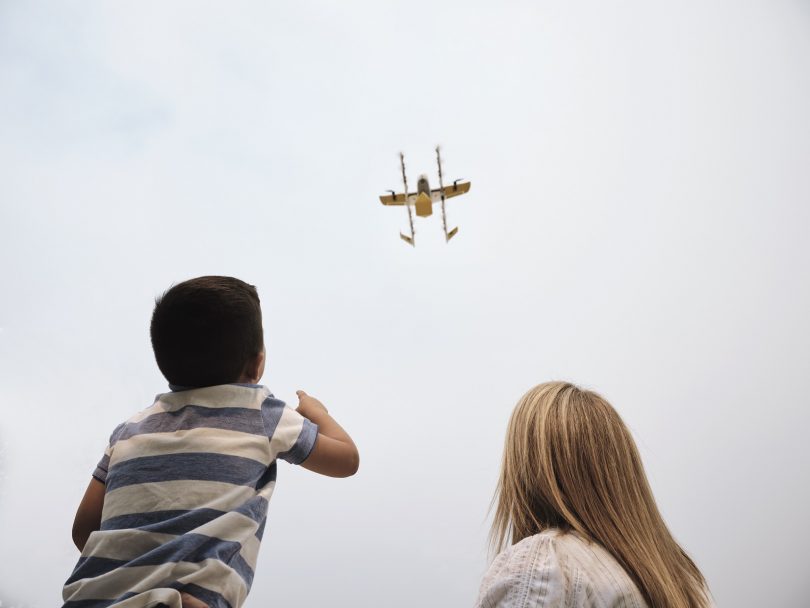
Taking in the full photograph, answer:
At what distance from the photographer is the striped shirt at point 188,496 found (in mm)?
1035

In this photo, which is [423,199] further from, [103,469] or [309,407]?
[103,469]

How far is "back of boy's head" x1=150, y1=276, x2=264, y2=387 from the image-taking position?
49.3 inches

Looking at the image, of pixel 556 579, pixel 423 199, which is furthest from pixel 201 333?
pixel 423 199

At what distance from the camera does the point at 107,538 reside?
108cm

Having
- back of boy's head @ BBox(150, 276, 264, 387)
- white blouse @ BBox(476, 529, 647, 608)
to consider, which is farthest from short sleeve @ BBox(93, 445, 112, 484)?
white blouse @ BBox(476, 529, 647, 608)

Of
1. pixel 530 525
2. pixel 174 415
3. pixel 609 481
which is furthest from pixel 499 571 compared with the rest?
pixel 174 415

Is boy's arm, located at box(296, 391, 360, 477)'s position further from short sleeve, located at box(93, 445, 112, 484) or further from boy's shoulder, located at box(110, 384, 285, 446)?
short sleeve, located at box(93, 445, 112, 484)

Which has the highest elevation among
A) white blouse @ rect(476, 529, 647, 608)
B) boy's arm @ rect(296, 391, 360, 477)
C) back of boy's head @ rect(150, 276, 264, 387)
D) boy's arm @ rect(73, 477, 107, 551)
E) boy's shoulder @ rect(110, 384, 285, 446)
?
back of boy's head @ rect(150, 276, 264, 387)

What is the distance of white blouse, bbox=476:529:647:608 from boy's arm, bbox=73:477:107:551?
911 mm

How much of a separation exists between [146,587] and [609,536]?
0.99 metres

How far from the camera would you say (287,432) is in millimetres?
1229

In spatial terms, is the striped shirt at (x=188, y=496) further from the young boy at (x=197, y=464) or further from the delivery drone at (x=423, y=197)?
the delivery drone at (x=423, y=197)

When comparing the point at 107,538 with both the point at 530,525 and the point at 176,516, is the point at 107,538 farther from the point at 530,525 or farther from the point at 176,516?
the point at 530,525

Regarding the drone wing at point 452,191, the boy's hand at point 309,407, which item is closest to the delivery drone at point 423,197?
the drone wing at point 452,191
